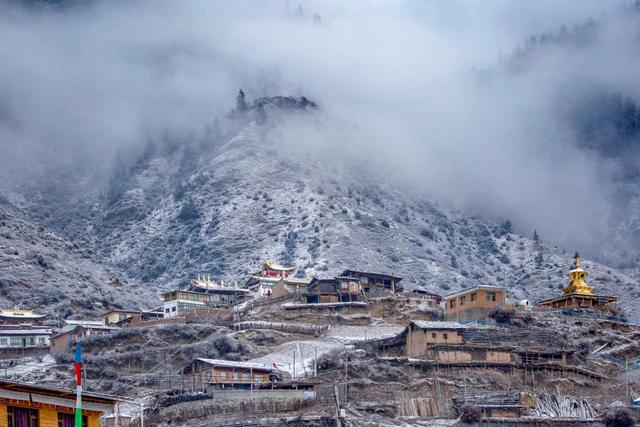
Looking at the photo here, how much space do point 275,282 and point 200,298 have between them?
331 inches

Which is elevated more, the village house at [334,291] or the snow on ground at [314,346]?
the village house at [334,291]

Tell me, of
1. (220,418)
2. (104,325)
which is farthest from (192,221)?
(220,418)

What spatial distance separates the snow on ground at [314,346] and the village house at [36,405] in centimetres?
5704

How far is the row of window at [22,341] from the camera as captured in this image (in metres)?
123

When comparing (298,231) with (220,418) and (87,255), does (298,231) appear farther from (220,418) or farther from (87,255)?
(220,418)

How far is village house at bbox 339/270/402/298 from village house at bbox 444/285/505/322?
961cm

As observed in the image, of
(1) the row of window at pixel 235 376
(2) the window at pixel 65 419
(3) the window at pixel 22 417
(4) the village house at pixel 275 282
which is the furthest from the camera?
(4) the village house at pixel 275 282

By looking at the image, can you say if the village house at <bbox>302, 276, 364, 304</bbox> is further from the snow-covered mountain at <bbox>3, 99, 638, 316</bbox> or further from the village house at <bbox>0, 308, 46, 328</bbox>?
the snow-covered mountain at <bbox>3, 99, 638, 316</bbox>

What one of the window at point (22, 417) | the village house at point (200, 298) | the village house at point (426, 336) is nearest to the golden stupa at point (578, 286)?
the village house at point (426, 336)

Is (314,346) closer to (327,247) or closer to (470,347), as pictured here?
(470,347)

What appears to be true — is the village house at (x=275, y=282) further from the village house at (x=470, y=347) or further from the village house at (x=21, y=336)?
the village house at (x=470, y=347)

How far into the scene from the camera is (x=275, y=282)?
5600 inches

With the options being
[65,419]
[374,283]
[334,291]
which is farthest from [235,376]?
[65,419]

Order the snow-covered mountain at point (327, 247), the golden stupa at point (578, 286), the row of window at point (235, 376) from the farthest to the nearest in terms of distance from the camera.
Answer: the snow-covered mountain at point (327, 247) < the golden stupa at point (578, 286) < the row of window at point (235, 376)
